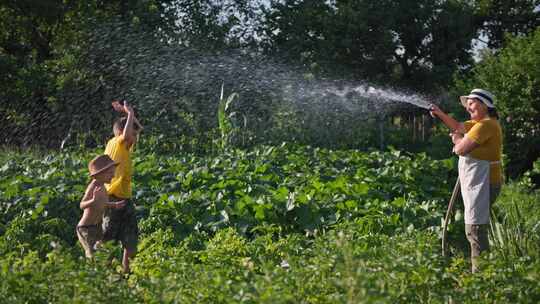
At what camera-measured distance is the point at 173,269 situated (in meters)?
4.14

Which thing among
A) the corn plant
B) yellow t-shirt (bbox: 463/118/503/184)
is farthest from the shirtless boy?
the corn plant

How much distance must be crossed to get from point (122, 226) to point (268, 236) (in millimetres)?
1175

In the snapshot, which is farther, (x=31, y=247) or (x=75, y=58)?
(x=75, y=58)

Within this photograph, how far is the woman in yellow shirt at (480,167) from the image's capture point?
5324mm

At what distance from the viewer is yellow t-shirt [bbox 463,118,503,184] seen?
532 cm

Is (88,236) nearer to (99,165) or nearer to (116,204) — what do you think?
(116,204)

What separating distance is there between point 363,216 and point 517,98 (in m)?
6.71

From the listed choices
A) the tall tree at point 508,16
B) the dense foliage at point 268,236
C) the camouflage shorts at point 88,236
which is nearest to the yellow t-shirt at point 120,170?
the dense foliage at point 268,236

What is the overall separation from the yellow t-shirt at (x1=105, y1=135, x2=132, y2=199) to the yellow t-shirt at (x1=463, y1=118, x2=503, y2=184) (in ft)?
8.35

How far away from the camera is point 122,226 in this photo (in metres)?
5.85

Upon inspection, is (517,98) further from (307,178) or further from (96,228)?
(96,228)

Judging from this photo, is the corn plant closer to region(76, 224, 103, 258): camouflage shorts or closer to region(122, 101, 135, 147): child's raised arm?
region(122, 101, 135, 147): child's raised arm

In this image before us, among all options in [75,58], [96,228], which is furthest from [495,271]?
[75,58]

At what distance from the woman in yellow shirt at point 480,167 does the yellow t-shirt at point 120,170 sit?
238 cm
